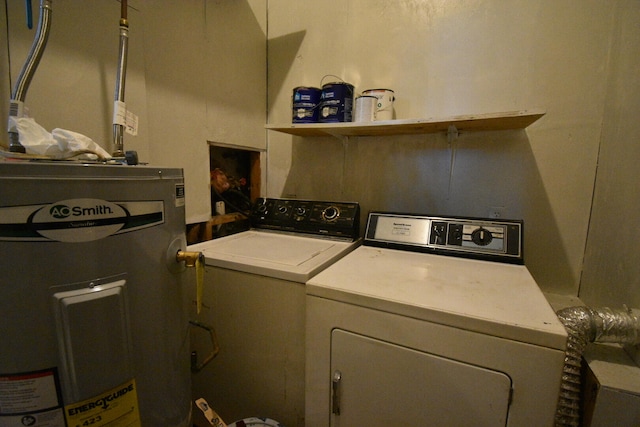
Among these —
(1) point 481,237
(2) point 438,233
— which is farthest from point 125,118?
(1) point 481,237

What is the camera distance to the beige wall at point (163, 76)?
91 centimetres

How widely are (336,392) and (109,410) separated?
60 cm

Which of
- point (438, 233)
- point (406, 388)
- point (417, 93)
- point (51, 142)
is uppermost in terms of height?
point (417, 93)

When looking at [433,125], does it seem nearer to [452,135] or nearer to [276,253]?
[452,135]

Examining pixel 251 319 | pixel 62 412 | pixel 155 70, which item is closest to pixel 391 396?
pixel 251 319

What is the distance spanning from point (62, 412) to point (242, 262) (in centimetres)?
58

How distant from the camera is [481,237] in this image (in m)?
1.24

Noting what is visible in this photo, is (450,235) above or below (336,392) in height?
above

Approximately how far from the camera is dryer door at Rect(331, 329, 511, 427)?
28.9 inches

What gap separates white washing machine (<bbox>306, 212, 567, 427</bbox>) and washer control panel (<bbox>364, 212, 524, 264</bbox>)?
11 centimetres

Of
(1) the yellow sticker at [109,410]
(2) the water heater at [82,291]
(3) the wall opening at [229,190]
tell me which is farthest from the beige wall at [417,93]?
(1) the yellow sticker at [109,410]

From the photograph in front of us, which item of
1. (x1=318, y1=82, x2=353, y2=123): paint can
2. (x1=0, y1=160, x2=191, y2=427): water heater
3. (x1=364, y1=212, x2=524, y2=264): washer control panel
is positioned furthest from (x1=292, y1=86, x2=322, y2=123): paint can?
(x1=0, y1=160, x2=191, y2=427): water heater

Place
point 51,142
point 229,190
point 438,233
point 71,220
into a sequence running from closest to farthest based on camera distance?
point 71,220, point 51,142, point 438,233, point 229,190

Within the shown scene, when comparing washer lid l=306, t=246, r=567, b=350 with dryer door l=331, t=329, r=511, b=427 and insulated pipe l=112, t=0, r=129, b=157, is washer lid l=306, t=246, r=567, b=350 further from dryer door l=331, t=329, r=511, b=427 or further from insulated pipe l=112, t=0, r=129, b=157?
insulated pipe l=112, t=0, r=129, b=157
